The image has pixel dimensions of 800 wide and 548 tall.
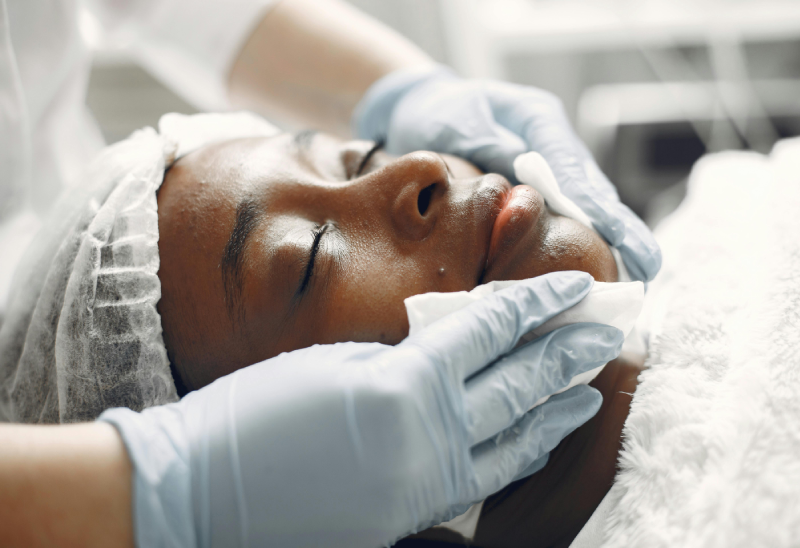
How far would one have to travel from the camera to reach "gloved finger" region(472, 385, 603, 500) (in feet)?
2.11

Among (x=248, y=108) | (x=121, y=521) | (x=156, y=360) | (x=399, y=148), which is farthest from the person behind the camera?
(x=248, y=108)

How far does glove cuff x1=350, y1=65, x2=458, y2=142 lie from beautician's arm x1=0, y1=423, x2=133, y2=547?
943 mm

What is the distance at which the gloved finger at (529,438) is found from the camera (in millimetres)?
642

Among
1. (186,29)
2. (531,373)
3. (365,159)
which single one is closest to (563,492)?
(531,373)

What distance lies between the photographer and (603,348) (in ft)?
2.18

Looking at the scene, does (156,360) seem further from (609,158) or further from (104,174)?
(609,158)

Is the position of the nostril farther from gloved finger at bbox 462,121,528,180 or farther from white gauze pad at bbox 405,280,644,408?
gloved finger at bbox 462,121,528,180

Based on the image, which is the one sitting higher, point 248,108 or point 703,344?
point 248,108

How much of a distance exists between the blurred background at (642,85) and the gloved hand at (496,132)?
2.79 ft

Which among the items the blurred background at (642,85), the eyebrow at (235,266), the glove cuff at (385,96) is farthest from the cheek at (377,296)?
the blurred background at (642,85)

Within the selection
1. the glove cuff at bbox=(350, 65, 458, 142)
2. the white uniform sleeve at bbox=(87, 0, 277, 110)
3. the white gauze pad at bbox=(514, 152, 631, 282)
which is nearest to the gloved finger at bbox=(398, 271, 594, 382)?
the white gauze pad at bbox=(514, 152, 631, 282)

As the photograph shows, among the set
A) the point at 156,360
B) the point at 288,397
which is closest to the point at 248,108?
the point at 156,360

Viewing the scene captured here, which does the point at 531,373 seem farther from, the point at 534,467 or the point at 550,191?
the point at 550,191

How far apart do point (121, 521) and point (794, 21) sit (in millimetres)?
2334
